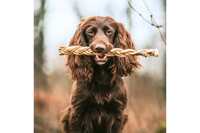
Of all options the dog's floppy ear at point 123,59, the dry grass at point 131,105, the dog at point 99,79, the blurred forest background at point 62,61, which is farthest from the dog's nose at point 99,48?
the dry grass at point 131,105

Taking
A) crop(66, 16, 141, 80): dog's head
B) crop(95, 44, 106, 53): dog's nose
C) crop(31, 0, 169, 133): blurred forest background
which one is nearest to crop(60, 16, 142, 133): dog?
crop(66, 16, 141, 80): dog's head

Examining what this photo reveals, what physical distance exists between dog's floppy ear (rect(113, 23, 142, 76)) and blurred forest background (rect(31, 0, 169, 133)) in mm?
253

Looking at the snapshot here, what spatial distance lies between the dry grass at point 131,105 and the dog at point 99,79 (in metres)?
0.51

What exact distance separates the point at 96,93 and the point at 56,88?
967 mm

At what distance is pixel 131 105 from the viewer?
3.04 meters

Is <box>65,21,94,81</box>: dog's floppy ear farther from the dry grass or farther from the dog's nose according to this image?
the dry grass

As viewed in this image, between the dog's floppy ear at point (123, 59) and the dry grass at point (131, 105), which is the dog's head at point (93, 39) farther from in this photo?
the dry grass at point (131, 105)

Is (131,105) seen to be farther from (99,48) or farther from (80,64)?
(99,48)

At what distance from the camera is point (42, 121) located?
2924mm

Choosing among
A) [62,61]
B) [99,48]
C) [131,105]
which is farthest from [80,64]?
[131,105]

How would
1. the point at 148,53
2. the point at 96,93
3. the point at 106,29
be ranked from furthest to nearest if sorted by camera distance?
the point at 96,93 → the point at 106,29 → the point at 148,53

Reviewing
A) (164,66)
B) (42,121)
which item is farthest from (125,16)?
(42,121)

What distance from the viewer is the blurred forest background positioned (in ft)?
8.82

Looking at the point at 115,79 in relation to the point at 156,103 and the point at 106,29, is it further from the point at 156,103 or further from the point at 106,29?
the point at 156,103
